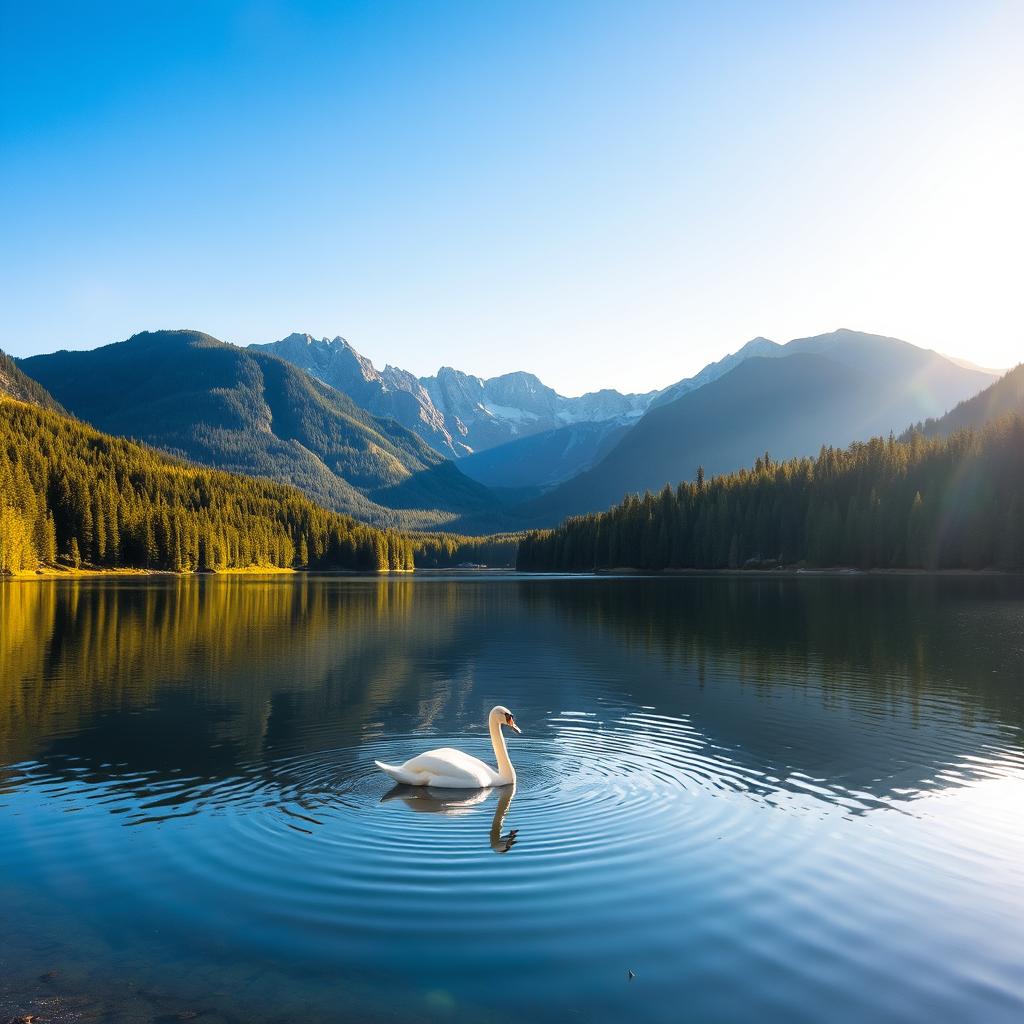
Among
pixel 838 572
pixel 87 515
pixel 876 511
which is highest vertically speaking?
pixel 876 511

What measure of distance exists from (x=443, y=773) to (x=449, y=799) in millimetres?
579

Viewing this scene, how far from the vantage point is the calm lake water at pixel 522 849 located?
1030 centimetres

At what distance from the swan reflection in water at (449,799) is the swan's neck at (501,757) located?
191 mm

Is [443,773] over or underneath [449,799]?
over

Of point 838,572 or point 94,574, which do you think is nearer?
point 94,574

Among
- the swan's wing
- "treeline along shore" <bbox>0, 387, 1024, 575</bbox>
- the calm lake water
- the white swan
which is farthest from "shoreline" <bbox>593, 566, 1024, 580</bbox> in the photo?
the swan's wing

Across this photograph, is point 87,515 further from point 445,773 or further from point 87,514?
point 445,773

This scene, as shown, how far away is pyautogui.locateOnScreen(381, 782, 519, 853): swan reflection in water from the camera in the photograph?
17672 mm

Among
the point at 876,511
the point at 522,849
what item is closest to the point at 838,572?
the point at 876,511

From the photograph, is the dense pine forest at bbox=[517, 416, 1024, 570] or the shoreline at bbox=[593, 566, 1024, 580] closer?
the shoreline at bbox=[593, 566, 1024, 580]

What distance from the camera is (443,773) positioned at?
18.9 metres

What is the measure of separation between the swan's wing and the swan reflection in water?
22 centimetres

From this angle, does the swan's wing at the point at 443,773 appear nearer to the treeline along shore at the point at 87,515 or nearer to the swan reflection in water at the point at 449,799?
the swan reflection in water at the point at 449,799

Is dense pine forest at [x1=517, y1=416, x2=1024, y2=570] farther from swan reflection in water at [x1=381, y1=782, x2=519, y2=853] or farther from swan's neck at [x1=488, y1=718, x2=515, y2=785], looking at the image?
swan reflection in water at [x1=381, y1=782, x2=519, y2=853]
